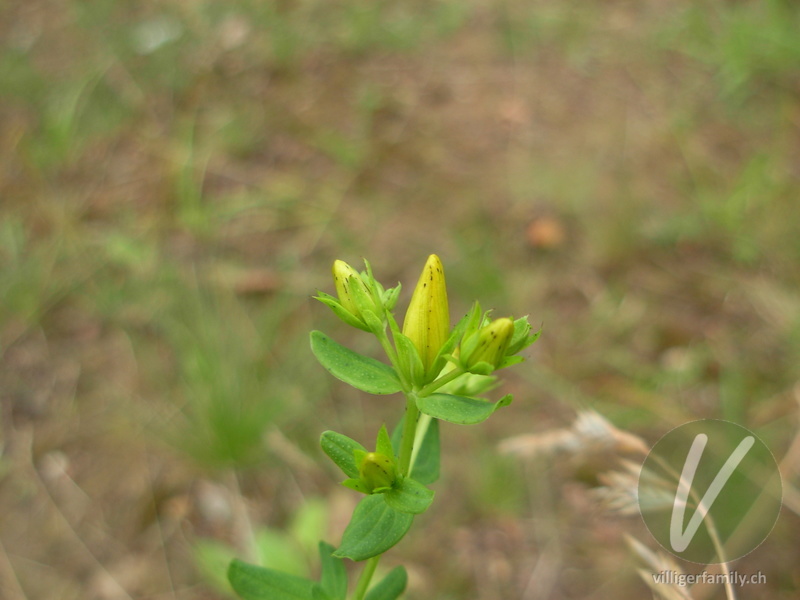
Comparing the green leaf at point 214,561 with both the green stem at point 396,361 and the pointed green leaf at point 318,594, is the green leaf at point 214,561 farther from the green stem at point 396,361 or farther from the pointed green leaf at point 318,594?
the green stem at point 396,361

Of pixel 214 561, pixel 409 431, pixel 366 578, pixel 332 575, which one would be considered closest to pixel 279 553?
pixel 214 561

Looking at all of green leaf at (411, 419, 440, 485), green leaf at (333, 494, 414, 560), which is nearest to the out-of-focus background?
green leaf at (411, 419, 440, 485)

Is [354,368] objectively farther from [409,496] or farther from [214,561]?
[214,561]

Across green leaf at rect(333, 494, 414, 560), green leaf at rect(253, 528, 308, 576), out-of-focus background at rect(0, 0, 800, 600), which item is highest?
green leaf at rect(333, 494, 414, 560)

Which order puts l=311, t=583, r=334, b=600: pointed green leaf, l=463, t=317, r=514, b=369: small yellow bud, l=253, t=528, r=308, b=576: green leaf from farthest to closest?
1. l=253, t=528, r=308, b=576: green leaf
2. l=311, t=583, r=334, b=600: pointed green leaf
3. l=463, t=317, r=514, b=369: small yellow bud

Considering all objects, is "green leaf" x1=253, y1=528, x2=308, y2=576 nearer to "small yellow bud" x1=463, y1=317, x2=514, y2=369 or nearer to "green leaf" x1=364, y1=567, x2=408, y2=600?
"green leaf" x1=364, y1=567, x2=408, y2=600

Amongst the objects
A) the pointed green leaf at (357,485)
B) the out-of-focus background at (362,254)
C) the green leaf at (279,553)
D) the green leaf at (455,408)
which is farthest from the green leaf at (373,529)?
the green leaf at (279,553)

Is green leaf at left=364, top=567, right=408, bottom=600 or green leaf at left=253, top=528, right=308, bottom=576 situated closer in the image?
green leaf at left=364, top=567, right=408, bottom=600
